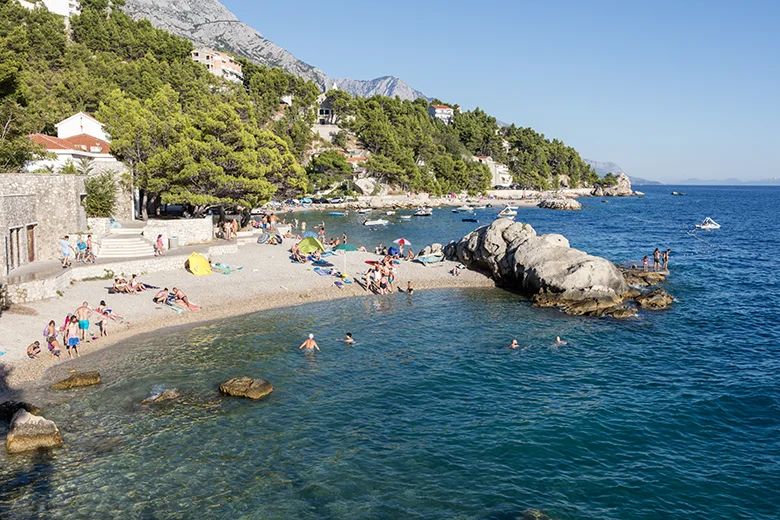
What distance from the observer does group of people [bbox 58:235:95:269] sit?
3112 centimetres

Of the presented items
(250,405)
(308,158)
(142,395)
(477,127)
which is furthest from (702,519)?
(477,127)

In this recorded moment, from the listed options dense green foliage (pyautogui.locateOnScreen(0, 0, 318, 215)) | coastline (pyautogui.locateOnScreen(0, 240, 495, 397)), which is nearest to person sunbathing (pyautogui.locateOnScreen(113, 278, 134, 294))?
coastline (pyautogui.locateOnScreen(0, 240, 495, 397))

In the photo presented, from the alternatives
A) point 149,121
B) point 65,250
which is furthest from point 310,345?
point 149,121

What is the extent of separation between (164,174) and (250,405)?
3056 centimetres

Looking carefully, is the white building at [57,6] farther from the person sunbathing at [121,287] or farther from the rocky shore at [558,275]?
the rocky shore at [558,275]

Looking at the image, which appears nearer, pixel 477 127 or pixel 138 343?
pixel 138 343

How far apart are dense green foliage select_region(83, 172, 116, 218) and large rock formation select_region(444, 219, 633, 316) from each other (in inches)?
1088

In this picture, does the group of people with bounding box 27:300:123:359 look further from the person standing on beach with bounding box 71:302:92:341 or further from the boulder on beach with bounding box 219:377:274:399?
the boulder on beach with bounding box 219:377:274:399

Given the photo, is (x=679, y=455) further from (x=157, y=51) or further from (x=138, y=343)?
(x=157, y=51)

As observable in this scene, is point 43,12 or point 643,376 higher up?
point 43,12

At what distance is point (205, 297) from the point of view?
30.7m

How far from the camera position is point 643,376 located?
74.5ft

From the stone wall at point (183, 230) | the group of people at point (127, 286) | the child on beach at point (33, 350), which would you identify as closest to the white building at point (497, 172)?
the stone wall at point (183, 230)

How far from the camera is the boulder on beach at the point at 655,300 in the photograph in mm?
33281
